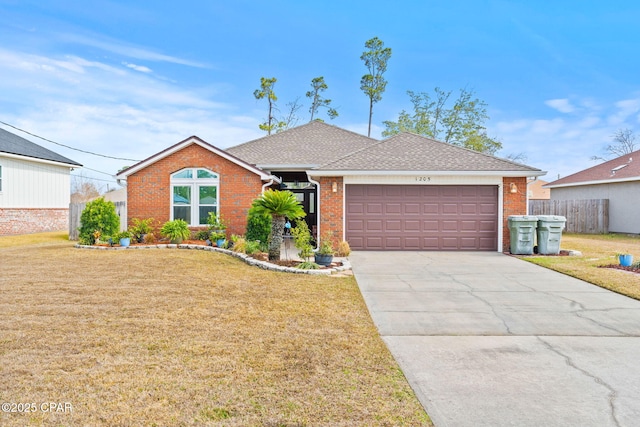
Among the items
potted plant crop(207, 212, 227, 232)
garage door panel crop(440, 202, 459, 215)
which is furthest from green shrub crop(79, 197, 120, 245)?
garage door panel crop(440, 202, 459, 215)

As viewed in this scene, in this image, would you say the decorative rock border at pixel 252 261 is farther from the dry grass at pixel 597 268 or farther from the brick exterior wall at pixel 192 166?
the dry grass at pixel 597 268

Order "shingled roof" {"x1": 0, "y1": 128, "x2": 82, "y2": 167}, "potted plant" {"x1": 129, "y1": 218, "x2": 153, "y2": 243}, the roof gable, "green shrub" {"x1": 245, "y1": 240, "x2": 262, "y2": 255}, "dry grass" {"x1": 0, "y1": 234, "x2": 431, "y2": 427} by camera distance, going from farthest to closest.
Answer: "shingled roof" {"x1": 0, "y1": 128, "x2": 82, "y2": 167} → the roof gable → "potted plant" {"x1": 129, "y1": 218, "x2": 153, "y2": 243} → "green shrub" {"x1": 245, "y1": 240, "x2": 262, "y2": 255} → "dry grass" {"x1": 0, "y1": 234, "x2": 431, "y2": 427}

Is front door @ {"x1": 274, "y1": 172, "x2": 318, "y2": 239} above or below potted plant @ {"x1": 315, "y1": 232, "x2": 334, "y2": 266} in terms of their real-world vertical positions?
above

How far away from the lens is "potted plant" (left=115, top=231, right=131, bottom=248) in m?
13.6

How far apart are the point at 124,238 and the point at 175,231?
1798 mm

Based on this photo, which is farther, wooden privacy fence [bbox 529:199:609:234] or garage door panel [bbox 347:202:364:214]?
wooden privacy fence [bbox 529:199:609:234]

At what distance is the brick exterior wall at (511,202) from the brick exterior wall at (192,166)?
8.56m

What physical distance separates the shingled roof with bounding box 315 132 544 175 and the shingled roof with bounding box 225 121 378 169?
7.95 ft

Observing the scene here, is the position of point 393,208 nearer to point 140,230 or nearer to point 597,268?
point 597,268

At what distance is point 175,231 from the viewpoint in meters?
13.6

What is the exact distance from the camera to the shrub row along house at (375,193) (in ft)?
44.6

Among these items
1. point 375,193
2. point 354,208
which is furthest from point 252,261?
point 375,193

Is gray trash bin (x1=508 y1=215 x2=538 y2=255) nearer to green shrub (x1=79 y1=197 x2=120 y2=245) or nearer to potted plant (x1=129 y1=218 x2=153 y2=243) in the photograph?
potted plant (x1=129 y1=218 x2=153 y2=243)

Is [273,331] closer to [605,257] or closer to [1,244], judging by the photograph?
[605,257]
